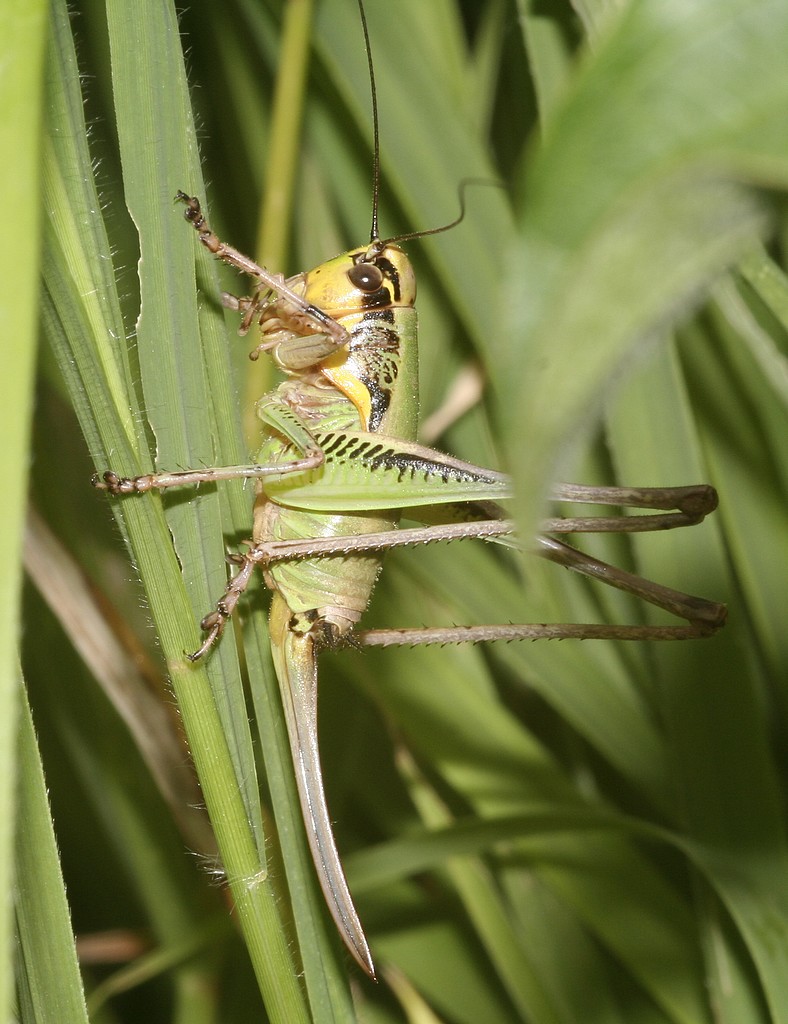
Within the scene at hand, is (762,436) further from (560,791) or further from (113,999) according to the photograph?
(113,999)

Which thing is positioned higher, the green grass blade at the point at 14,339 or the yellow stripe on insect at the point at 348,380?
the yellow stripe on insect at the point at 348,380

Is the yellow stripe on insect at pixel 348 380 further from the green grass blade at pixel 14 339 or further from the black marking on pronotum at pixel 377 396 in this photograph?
the green grass blade at pixel 14 339

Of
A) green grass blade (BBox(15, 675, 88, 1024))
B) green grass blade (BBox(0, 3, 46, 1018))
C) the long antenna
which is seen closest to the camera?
green grass blade (BBox(0, 3, 46, 1018))

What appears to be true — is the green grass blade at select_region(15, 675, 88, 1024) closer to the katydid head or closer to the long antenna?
the katydid head

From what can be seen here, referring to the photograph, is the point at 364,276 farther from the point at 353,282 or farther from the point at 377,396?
the point at 377,396

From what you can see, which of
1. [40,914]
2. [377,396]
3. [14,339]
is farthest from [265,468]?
[14,339]

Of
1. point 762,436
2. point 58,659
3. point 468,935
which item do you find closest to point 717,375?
point 762,436

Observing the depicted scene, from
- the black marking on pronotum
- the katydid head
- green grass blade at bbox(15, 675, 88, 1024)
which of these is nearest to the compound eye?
the katydid head

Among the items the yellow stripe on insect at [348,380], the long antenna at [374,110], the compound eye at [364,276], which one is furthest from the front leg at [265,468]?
the long antenna at [374,110]
